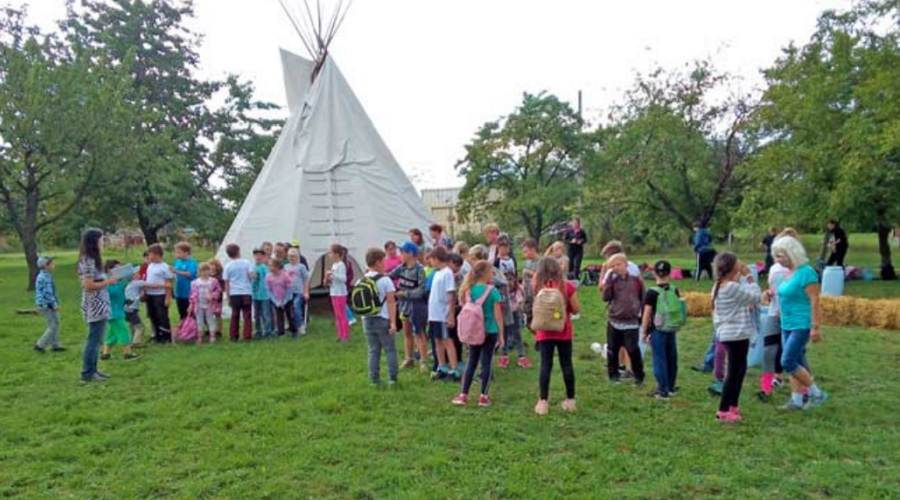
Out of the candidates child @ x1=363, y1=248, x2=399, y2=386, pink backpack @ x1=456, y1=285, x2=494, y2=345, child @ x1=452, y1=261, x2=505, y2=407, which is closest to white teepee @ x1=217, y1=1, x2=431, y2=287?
child @ x1=363, y1=248, x2=399, y2=386

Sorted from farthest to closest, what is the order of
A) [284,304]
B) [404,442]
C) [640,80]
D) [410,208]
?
[640,80] → [410,208] → [284,304] → [404,442]

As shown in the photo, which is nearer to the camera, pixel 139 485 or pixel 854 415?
pixel 139 485

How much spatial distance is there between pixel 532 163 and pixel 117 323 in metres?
16.7

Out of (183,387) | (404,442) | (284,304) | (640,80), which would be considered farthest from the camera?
(640,80)

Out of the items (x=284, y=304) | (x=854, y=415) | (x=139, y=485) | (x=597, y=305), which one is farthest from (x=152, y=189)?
(x=854, y=415)

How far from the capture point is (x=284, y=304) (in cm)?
954

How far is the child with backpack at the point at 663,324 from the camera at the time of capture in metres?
5.80

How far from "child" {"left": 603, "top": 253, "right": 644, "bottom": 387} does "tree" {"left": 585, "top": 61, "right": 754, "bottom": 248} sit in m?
12.0

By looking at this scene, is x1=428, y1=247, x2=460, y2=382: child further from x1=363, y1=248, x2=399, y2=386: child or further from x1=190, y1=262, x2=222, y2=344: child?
x1=190, y1=262, x2=222, y2=344: child

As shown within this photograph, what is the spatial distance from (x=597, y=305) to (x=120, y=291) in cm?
778

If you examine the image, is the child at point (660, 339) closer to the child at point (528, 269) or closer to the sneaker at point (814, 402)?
Result: the sneaker at point (814, 402)

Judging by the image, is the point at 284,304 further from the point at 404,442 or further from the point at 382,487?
the point at 382,487

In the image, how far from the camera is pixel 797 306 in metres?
5.27

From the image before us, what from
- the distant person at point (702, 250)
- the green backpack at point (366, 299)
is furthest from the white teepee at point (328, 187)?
the distant person at point (702, 250)
